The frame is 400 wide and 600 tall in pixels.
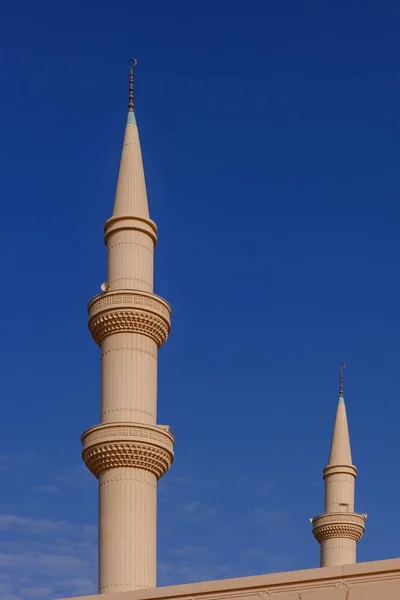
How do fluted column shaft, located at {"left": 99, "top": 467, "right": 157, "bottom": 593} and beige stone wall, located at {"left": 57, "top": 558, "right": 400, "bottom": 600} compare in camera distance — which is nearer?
beige stone wall, located at {"left": 57, "top": 558, "right": 400, "bottom": 600}

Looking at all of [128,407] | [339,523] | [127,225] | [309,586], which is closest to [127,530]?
[128,407]

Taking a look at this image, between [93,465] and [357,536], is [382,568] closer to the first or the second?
[93,465]

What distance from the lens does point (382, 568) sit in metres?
11.9

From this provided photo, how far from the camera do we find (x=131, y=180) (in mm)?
19594

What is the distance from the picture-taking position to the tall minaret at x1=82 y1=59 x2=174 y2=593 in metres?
17.1

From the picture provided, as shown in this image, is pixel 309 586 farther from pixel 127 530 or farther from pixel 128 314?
pixel 128 314

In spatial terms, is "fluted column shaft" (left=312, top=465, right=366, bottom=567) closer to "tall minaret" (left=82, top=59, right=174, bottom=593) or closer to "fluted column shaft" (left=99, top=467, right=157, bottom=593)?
"tall minaret" (left=82, top=59, right=174, bottom=593)

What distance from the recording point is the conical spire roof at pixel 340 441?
28812 mm

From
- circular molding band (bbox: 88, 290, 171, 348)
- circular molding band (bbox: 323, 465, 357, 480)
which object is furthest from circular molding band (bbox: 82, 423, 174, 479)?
circular molding band (bbox: 323, 465, 357, 480)

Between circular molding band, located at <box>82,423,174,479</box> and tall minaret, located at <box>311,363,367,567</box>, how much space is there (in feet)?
34.8

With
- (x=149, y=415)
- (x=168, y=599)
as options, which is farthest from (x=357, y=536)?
(x=168, y=599)

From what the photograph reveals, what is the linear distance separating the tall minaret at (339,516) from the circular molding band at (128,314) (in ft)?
35.7

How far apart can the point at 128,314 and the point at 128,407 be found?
1.47 meters

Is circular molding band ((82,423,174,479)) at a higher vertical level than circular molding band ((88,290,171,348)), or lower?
lower
